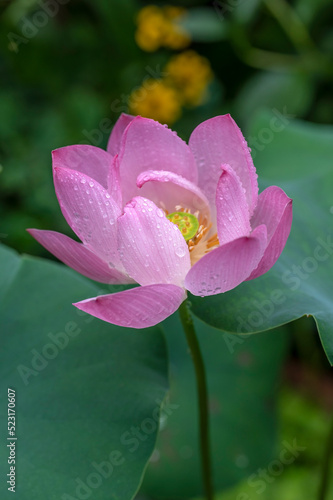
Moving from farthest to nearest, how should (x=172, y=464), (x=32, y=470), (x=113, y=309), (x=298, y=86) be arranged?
(x=298, y=86)
(x=172, y=464)
(x=32, y=470)
(x=113, y=309)

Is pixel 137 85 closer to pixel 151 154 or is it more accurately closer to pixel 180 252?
pixel 151 154

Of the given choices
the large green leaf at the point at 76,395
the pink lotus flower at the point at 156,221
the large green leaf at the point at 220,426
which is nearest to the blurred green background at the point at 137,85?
the large green leaf at the point at 220,426

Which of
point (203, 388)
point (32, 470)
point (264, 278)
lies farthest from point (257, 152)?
point (32, 470)

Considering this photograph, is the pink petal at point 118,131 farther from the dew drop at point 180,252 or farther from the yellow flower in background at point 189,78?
the yellow flower in background at point 189,78

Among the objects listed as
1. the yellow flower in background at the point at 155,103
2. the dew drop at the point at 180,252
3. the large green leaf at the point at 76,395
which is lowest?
the large green leaf at the point at 76,395

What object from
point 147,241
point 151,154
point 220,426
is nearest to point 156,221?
point 147,241

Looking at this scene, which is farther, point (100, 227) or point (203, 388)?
point (203, 388)

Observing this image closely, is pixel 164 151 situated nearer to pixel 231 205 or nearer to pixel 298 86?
pixel 231 205
